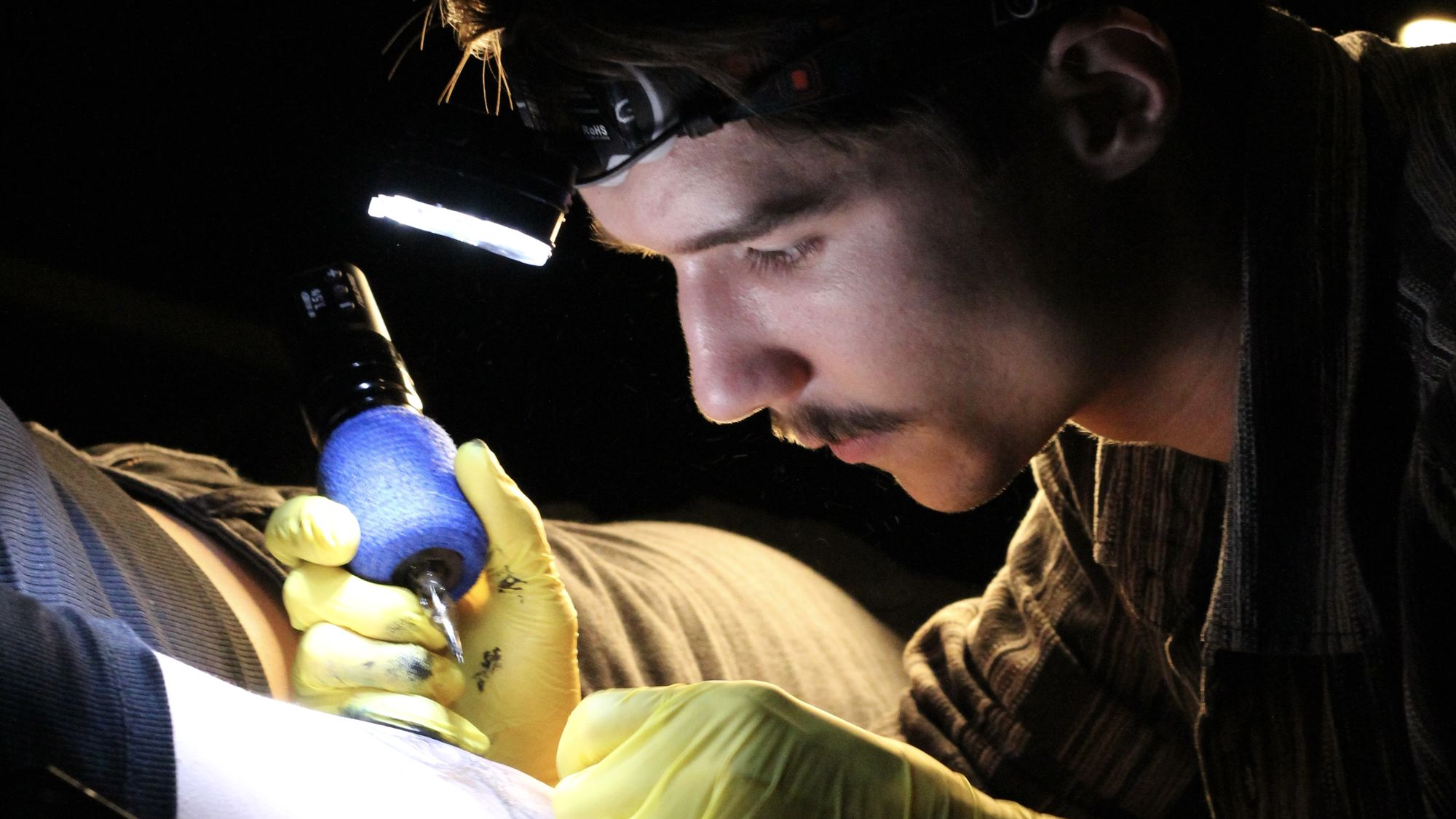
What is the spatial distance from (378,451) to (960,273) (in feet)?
1.80

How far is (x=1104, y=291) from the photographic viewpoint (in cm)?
107

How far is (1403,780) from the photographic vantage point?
3.55ft

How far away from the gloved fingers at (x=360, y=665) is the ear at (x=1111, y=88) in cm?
73

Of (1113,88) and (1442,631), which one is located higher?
(1113,88)

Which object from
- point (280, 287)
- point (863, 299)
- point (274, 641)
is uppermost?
point (280, 287)

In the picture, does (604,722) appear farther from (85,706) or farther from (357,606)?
(85,706)

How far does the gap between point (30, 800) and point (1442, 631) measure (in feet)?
3.07

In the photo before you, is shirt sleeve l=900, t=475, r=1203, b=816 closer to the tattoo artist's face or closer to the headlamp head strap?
the tattoo artist's face

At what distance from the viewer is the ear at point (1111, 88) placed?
3.29 ft

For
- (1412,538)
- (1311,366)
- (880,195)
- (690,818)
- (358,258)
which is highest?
(358,258)

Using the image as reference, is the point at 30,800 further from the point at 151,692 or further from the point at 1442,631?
the point at 1442,631

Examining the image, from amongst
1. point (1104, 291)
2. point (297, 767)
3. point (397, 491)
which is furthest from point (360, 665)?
point (1104, 291)

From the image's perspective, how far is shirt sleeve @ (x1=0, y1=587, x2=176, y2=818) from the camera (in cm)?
59

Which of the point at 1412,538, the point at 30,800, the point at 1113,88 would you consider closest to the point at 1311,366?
the point at 1412,538
